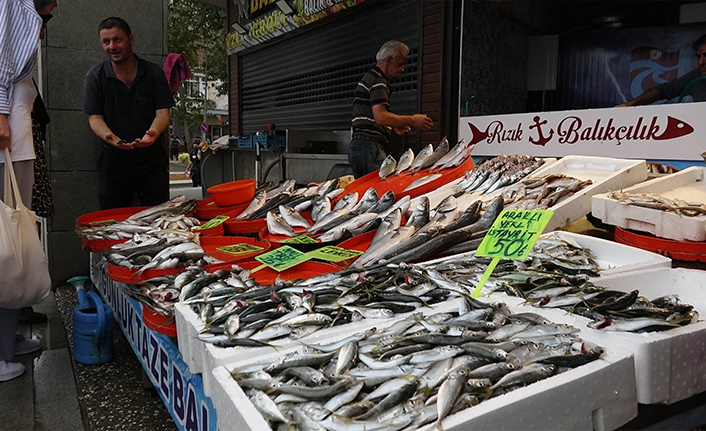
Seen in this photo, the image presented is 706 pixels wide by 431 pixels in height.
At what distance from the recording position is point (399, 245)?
2.37 m

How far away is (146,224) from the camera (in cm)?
346

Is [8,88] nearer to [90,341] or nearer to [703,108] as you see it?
[90,341]

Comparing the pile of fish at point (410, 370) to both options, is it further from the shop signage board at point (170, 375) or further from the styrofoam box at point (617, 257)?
the styrofoam box at point (617, 257)

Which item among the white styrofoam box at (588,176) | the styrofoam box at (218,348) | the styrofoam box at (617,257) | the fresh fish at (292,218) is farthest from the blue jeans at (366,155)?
the styrofoam box at (218,348)

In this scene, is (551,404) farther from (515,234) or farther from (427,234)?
(427,234)

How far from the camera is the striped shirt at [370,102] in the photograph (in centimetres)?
503

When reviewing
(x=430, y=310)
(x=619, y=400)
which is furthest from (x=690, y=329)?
(x=430, y=310)

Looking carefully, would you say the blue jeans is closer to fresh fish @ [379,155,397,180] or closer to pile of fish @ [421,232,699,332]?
fresh fish @ [379,155,397,180]

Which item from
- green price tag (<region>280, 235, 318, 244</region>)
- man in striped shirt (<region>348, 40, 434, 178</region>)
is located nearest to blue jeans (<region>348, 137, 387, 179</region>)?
man in striped shirt (<region>348, 40, 434, 178</region>)

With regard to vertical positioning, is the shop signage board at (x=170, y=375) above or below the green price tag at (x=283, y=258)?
below

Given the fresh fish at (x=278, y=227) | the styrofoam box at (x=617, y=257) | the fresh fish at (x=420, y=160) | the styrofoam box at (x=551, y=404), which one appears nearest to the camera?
the styrofoam box at (x=551, y=404)

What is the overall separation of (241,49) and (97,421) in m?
13.3

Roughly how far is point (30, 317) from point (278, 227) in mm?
2641

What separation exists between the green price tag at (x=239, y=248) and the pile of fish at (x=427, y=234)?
619 millimetres
